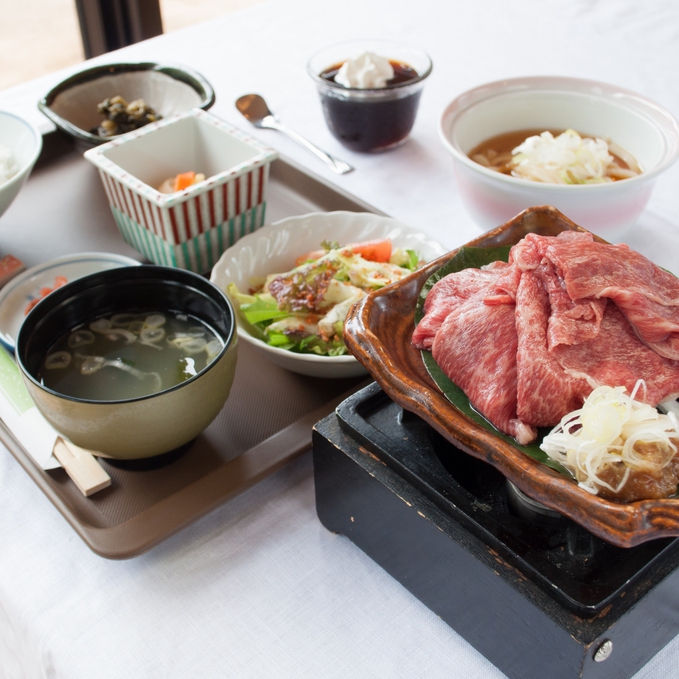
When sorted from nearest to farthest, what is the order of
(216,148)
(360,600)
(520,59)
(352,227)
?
(360,600) → (352,227) → (216,148) → (520,59)

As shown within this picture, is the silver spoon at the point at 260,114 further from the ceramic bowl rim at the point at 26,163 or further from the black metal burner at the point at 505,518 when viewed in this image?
the black metal burner at the point at 505,518

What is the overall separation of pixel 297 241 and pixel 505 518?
771 mm

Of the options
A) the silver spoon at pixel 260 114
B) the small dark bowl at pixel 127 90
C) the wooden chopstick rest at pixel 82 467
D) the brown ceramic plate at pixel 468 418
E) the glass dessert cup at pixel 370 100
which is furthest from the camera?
the silver spoon at pixel 260 114

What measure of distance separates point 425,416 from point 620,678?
0.39m

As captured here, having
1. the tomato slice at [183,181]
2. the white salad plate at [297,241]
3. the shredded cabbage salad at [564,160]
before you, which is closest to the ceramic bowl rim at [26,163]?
the tomato slice at [183,181]

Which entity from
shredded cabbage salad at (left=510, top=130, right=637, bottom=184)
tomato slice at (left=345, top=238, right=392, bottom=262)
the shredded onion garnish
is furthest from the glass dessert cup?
the shredded onion garnish

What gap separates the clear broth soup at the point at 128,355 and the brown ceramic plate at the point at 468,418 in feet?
0.95

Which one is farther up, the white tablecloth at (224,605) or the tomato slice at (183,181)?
the tomato slice at (183,181)

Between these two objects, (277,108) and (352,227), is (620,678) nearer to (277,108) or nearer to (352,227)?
(352,227)

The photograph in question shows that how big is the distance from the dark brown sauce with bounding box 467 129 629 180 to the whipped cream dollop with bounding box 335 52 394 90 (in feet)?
1.01

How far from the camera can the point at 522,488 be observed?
25.5 inches

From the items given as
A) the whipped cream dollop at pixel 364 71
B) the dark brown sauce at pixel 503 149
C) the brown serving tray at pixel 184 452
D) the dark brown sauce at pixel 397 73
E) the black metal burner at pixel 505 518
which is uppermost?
the whipped cream dollop at pixel 364 71

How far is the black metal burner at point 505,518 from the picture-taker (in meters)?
0.70

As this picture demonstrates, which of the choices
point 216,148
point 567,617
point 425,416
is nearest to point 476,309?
point 425,416
